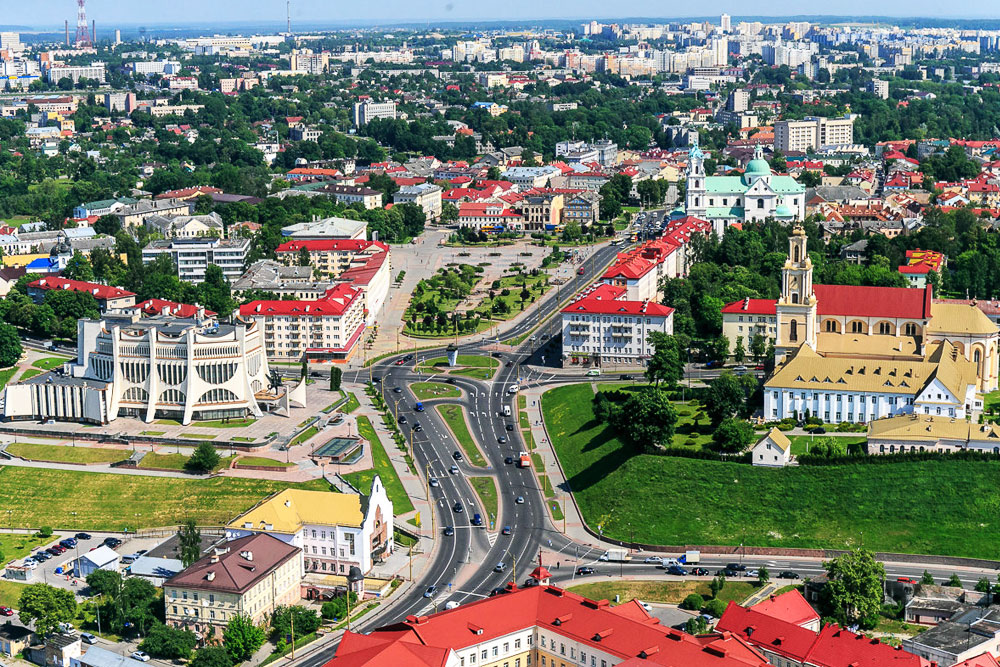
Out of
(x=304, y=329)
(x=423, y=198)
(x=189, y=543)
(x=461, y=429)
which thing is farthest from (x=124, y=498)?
(x=423, y=198)

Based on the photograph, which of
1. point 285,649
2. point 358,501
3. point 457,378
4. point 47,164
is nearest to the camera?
point 285,649

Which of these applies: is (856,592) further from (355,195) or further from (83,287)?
(355,195)

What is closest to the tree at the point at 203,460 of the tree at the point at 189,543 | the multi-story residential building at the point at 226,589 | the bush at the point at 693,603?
the tree at the point at 189,543

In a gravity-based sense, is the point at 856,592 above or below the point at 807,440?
below

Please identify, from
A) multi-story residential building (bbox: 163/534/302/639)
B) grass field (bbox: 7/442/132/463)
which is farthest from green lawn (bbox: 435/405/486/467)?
multi-story residential building (bbox: 163/534/302/639)

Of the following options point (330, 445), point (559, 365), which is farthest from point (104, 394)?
point (559, 365)

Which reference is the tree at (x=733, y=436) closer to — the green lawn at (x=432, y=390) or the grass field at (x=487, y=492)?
the grass field at (x=487, y=492)

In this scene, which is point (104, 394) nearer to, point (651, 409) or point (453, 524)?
point (453, 524)
